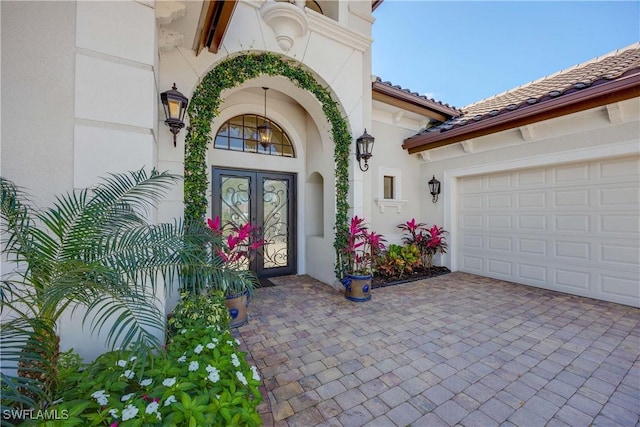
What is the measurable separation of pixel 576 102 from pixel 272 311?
5382mm

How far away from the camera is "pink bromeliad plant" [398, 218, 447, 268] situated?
572 cm

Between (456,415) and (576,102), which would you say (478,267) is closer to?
(576,102)

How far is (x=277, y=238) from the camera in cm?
543

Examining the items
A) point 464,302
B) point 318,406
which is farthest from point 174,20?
point 464,302

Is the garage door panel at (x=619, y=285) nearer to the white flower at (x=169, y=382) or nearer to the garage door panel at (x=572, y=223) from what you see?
the garage door panel at (x=572, y=223)

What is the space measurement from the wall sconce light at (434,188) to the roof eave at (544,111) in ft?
2.58

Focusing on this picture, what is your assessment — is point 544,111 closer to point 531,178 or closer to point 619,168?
point 531,178

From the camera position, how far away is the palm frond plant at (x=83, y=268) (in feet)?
4.20

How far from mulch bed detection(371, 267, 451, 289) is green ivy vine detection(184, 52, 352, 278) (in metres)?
0.87

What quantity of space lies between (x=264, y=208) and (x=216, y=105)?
7.30ft

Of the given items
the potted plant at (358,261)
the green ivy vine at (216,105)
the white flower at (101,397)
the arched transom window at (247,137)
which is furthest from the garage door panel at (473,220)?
the white flower at (101,397)

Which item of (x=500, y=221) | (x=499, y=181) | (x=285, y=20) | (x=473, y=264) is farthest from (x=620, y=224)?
(x=285, y=20)

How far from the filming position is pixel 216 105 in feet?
11.7

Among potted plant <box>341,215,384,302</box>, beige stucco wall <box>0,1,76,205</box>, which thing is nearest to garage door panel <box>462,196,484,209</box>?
potted plant <box>341,215,384,302</box>
